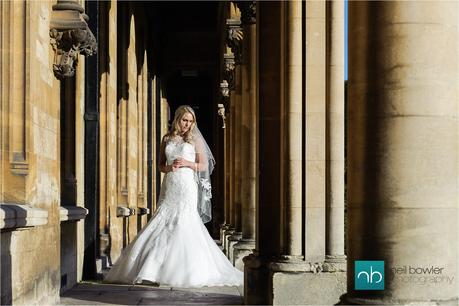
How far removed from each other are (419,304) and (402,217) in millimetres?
402

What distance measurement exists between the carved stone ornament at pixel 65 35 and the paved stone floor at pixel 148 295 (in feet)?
7.40

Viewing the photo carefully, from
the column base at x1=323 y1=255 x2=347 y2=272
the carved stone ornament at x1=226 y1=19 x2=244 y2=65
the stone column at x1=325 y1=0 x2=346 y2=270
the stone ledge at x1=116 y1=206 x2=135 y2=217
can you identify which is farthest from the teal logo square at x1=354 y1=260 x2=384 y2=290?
the stone ledge at x1=116 y1=206 x2=135 y2=217

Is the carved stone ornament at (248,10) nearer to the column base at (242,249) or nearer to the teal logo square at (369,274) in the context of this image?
the column base at (242,249)

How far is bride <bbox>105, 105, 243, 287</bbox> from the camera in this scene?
10477 millimetres

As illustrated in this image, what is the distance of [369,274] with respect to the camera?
4348mm

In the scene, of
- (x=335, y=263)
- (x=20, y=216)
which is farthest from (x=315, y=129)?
(x=20, y=216)

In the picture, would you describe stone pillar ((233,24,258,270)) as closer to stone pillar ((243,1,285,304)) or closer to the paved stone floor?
the paved stone floor

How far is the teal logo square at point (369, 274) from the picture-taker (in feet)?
14.1

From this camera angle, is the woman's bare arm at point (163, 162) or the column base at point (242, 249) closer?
the woman's bare arm at point (163, 162)

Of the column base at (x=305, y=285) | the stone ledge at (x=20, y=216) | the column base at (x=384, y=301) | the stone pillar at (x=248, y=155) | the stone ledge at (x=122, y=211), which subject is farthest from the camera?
the stone ledge at (x=122, y=211)

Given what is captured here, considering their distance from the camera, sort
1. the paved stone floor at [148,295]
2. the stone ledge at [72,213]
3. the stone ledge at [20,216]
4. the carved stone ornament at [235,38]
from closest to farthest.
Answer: the stone ledge at [20,216] → the paved stone floor at [148,295] → the stone ledge at [72,213] → the carved stone ornament at [235,38]

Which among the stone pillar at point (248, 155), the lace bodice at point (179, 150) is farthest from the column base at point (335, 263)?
the stone pillar at point (248, 155)

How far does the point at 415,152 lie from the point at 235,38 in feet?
38.9

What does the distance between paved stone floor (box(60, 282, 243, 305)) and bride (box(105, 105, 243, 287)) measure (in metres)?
0.13
